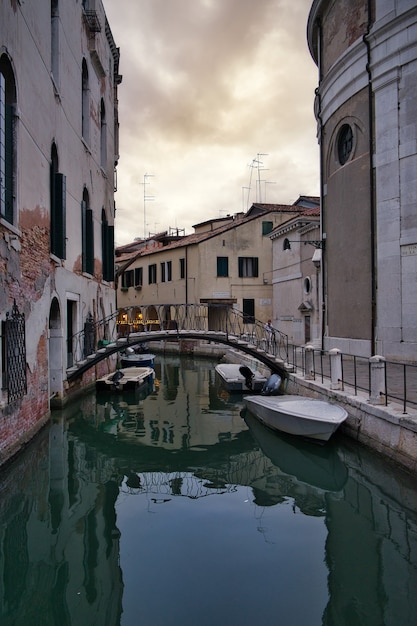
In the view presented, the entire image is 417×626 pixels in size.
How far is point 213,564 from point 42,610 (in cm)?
145

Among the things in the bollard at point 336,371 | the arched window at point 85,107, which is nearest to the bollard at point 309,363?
the bollard at point 336,371

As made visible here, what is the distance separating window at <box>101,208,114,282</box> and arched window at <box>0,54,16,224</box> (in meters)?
8.84

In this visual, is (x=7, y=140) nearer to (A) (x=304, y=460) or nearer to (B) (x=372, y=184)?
(A) (x=304, y=460)

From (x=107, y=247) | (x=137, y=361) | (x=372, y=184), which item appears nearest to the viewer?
(x=372, y=184)

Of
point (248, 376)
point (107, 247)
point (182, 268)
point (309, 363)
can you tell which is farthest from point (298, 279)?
point (309, 363)

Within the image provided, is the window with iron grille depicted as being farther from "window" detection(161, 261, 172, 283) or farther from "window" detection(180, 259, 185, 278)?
"window" detection(161, 261, 172, 283)

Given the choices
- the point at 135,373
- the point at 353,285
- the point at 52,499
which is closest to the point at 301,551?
the point at 52,499

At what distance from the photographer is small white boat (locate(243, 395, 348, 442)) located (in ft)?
26.6

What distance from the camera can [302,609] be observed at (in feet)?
12.5

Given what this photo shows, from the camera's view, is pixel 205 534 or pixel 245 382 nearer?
pixel 205 534

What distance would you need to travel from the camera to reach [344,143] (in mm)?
14094

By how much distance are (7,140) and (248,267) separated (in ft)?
65.2

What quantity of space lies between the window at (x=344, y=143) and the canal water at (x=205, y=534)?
8446 millimetres

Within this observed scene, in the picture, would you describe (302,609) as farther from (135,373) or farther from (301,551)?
(135,373)
